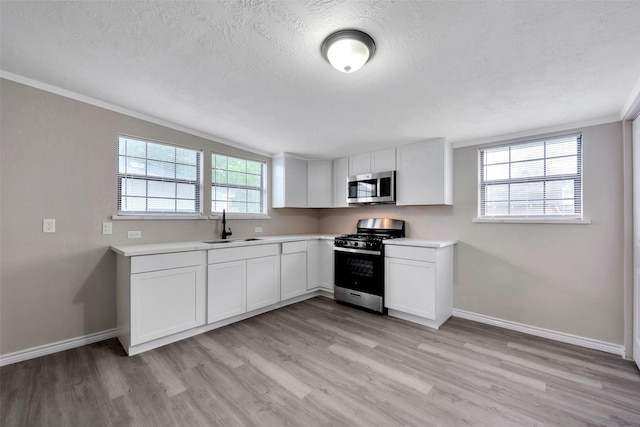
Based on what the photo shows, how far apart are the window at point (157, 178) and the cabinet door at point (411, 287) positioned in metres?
2.62

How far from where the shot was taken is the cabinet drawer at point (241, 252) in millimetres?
2934

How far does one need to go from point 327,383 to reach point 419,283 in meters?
1.65

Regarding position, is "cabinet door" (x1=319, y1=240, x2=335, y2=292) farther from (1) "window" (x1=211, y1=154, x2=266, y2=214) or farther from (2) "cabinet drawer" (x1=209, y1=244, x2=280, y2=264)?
(1) "window" (x1=211, y1=154, x2=266, y2=214)

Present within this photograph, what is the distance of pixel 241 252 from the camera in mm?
3182

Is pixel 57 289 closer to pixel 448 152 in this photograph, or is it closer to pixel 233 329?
pixel 233 329

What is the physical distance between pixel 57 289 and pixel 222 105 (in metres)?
2.23

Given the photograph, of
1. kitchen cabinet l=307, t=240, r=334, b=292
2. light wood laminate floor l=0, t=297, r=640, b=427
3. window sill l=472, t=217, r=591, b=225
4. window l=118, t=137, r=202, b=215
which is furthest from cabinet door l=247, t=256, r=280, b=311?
window sill l=472, t=217, r=591, b=225

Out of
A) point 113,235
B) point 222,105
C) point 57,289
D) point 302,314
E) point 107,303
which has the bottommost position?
point 302,314

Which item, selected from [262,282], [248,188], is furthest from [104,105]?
[262,282]

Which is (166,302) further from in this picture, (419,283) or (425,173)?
(425,173)

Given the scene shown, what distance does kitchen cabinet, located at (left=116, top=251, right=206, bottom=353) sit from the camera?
2.37 m

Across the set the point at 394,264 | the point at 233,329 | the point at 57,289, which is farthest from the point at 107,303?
the point at 394,264

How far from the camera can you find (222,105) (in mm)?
2551

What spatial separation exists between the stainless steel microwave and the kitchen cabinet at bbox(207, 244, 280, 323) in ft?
4.85
